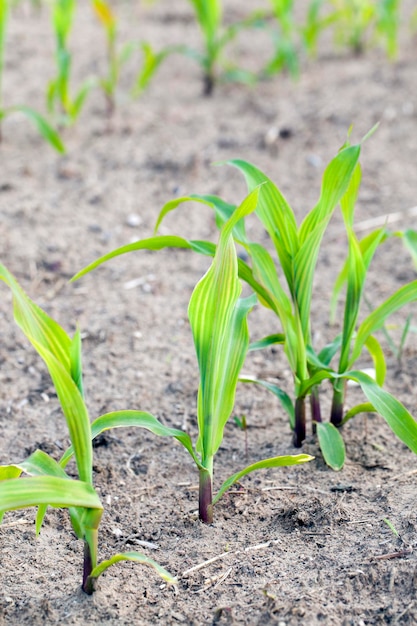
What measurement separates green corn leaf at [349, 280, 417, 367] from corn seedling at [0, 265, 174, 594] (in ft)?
2.24

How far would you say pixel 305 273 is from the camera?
181cm

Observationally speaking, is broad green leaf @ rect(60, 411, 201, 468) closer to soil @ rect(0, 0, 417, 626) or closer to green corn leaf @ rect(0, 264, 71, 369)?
green corn leaf @ rect(0, 264, 71, 369)

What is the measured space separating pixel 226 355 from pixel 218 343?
→ 0.22 feet

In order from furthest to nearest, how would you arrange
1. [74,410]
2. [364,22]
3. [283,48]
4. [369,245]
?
[364,22]
[283,48]
[369,245]
[74,410]

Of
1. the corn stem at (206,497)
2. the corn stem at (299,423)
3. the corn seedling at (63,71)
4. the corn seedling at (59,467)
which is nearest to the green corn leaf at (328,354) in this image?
the corn stem at (299,423)

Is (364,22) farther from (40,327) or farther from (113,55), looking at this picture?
(40,327)

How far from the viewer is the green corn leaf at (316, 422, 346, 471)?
1.91 meters

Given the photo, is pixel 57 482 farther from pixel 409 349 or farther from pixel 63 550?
pixel 409 349

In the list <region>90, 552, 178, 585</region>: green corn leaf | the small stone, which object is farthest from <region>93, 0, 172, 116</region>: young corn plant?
<region>90, 552, 178, 585</region>: green corn leaf

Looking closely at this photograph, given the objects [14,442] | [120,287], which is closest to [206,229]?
[120,287]

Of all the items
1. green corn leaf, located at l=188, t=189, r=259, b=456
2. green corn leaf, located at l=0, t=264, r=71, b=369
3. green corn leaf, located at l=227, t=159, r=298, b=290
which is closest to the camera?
green corn leaf, located at l=0, t=264, r=71, b=369

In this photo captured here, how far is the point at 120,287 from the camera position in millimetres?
2859

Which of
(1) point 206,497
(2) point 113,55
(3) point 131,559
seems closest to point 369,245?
(1) point 206,497

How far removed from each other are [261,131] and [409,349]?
1643 millimetres
